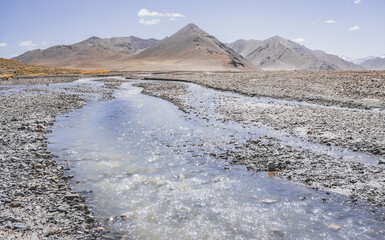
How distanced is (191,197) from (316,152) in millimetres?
6773

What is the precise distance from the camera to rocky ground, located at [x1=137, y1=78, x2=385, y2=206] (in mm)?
9477

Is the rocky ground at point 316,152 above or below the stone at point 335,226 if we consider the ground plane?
above

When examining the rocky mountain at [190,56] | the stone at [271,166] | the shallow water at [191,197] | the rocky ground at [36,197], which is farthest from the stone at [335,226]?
the rocky mountain at [190,56]

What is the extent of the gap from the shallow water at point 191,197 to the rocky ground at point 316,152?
787mm

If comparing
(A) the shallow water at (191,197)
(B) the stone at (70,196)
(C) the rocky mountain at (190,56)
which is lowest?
(A) the shallow water at (191,197)

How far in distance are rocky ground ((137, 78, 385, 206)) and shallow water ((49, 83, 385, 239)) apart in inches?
31.0

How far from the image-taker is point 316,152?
12.6 meters

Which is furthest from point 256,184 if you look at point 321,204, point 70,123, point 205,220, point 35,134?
point 70,123

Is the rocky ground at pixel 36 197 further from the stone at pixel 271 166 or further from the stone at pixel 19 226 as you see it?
the stone at pixel 271 166

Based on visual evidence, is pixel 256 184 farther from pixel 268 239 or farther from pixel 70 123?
pixel 70 123

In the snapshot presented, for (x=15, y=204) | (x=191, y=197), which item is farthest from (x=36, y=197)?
(x=191, y=197)

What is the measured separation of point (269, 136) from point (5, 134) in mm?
13501

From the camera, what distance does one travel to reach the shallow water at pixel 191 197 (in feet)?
22.9

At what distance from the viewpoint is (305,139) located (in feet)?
47.6
